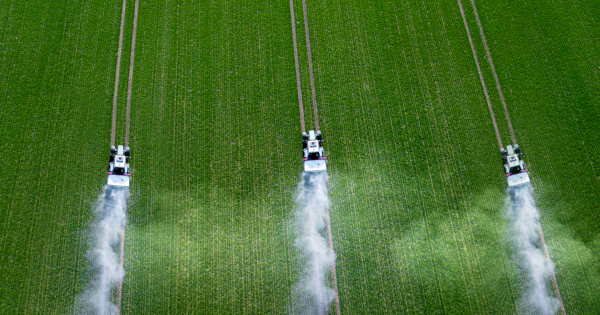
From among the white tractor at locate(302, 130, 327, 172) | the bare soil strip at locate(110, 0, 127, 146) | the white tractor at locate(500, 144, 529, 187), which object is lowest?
the white tractor at locate(500, 144, 529, 187)

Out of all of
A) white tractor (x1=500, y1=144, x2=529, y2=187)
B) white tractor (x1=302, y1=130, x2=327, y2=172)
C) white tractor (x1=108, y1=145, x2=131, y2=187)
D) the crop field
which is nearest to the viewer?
the crop field

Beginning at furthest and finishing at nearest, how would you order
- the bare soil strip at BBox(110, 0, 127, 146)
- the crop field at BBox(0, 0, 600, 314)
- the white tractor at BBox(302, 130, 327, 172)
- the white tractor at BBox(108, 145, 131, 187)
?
the bare soil strip at BBox(110, 0, 127, 146) < the white tractor at BBox(302, 130, 327, 172) < the white tractor at BBox(108, 145, 131, 187) < the crop field at BBox(0, 0, 600, 314)

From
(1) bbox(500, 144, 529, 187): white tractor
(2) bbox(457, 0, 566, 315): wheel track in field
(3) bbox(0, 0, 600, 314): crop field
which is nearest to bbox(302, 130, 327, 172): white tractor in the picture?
(3) bbox(0, 0, 600, 314): crop field

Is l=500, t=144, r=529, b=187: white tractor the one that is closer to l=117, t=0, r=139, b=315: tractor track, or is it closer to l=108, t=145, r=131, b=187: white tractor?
l=108, t=145, r=131, b=187: white tractor

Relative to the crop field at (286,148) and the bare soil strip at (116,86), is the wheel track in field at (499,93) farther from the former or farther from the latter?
the bare soil strip at (116,86)

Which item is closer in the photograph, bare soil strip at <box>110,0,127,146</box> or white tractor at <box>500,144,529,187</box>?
white tractor at <box>500,144,529,187</box>

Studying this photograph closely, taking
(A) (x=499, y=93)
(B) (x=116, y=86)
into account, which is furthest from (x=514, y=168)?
(B) (x=116, y=86)

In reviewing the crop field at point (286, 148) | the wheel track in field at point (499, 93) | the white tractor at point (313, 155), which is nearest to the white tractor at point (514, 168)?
the crop field at point (286, 148)
